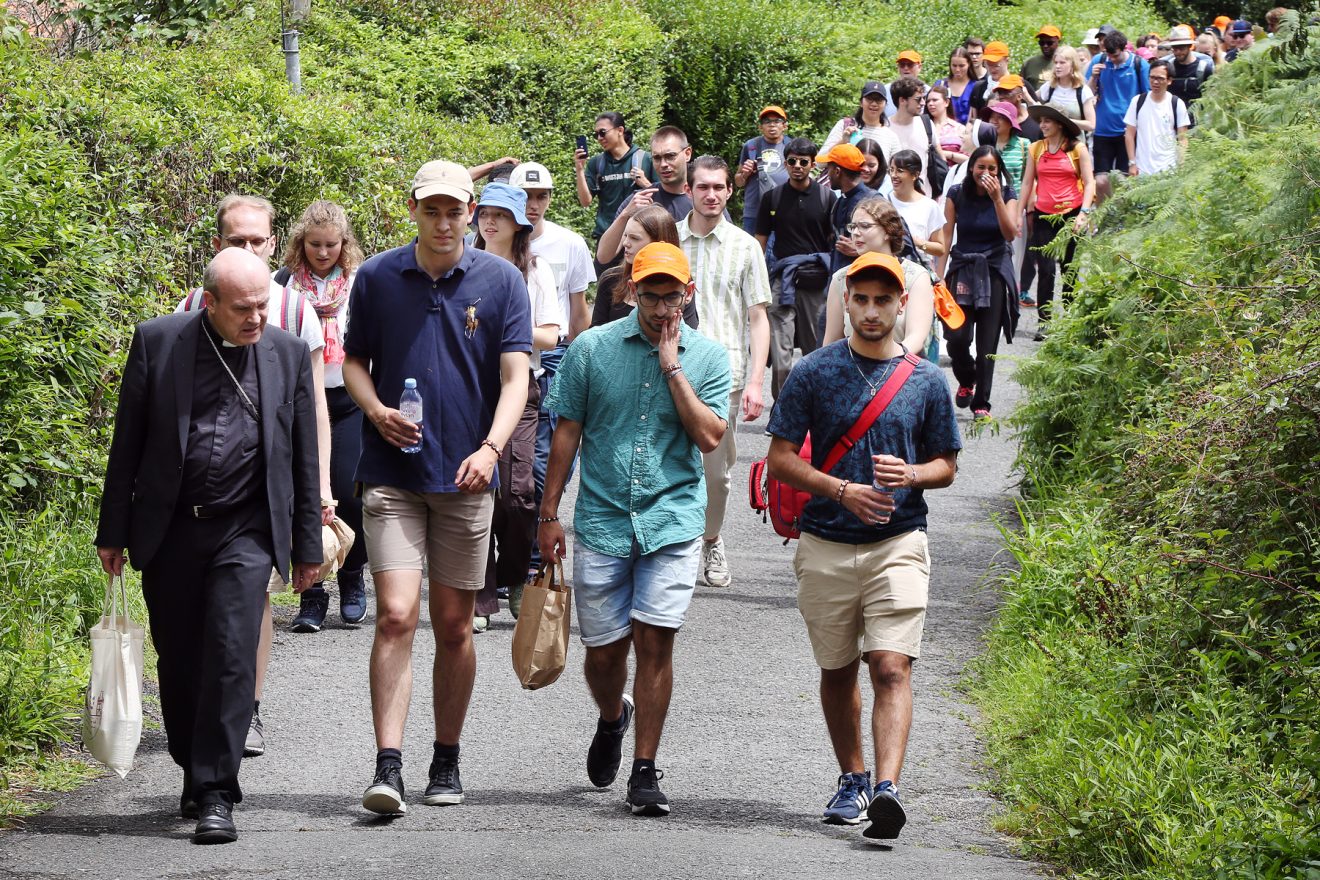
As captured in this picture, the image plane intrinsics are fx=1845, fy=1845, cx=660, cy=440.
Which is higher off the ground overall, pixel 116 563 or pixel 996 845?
pixel 116 563

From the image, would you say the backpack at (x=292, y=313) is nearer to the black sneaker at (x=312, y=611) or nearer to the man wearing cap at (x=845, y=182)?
the black sneaker at (x=312, y=611)

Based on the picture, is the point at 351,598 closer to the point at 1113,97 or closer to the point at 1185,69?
the point at 1113,97

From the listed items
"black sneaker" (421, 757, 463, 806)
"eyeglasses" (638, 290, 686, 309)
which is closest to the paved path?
"black sneaker" (421, 757, 463, 806)

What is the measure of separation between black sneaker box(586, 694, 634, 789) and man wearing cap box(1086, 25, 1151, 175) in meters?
14.8

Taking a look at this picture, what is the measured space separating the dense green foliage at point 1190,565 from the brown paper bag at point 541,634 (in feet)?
5.71

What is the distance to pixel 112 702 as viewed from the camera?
19.8 ft

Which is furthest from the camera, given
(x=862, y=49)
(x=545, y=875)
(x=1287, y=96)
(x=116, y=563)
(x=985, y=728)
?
(x=862, y=49)

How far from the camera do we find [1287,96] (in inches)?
432

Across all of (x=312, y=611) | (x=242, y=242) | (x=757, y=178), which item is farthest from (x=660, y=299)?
(x=757, y=178)

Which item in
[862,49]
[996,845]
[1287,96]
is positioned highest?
[862,49]

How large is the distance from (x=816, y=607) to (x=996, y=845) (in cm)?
101

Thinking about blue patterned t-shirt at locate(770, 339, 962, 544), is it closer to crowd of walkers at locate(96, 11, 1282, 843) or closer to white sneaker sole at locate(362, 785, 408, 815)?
crowd of walkers at locate(96, 11, 1282, 843)

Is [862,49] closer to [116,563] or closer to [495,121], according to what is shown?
[495,121]

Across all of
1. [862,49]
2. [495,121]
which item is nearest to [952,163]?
[495,121]
